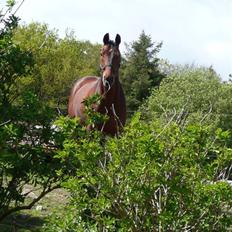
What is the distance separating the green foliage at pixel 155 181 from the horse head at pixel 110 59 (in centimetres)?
516

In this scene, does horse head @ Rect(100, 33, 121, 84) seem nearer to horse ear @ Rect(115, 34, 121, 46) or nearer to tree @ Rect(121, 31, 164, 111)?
horse ear @ Rect(115, 34, 121, 46)

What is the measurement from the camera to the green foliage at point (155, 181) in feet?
11.1

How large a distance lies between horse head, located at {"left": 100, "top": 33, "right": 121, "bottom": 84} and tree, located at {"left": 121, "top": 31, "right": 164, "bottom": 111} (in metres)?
28.4

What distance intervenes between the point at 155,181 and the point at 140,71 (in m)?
38.0

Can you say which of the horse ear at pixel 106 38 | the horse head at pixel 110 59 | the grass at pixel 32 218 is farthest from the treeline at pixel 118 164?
the horse ear at pixel 106 38

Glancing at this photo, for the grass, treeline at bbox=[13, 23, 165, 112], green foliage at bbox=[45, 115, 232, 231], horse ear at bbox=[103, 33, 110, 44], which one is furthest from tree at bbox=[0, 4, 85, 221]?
treeline at bbox=[13, 23, 165, 112]

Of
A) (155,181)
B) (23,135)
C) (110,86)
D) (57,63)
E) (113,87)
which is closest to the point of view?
(155,181)

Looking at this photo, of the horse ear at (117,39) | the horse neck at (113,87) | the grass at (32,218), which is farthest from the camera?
the horse ear at (117,39)

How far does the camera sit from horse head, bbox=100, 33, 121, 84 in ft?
28.7

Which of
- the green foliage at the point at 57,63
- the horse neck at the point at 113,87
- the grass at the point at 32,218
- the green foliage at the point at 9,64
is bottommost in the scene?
the grass at the point at 32,218

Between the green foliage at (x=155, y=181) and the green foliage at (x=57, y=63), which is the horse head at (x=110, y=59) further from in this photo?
the green foliage at (x=57, y=63)

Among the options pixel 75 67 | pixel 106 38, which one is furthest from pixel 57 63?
pixel 106 38

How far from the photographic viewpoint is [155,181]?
3.41m

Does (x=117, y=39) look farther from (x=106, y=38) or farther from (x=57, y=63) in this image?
(x=57, y=63)
